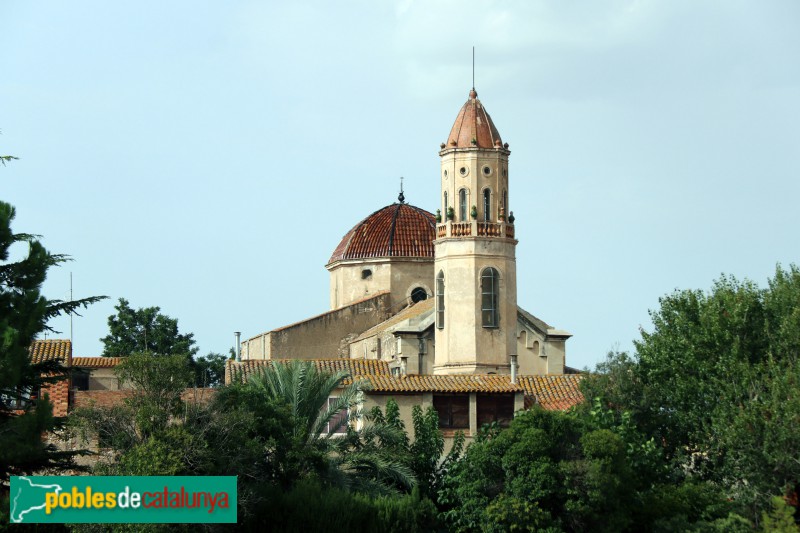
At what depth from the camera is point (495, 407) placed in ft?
130

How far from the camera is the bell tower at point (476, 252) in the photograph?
48.8 metres

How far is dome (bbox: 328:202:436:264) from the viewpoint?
58.0 metres

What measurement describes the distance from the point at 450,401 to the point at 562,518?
7578 mm

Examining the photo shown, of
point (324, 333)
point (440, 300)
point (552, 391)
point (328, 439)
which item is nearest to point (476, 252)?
point (440, 300)

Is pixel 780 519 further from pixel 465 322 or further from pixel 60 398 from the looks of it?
pixel 465 322

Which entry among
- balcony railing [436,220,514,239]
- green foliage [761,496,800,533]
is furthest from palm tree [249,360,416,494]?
balcony railing [436,220,514,239]

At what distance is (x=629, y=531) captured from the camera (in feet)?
108

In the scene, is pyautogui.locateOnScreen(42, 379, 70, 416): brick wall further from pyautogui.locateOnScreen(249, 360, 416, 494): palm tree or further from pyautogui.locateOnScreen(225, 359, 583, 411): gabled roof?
pyautogui.locateOnScreen(249, 360, 416, 494): palm tree

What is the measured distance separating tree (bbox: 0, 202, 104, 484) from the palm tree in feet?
18.9

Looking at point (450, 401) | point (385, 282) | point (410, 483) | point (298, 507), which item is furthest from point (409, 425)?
point (385, 282)

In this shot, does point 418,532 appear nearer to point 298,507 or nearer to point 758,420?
point 298,507

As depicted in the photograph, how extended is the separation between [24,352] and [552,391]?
1839cm

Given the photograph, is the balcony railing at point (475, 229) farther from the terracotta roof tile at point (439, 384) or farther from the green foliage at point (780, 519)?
the green foliage at point (780, 519)

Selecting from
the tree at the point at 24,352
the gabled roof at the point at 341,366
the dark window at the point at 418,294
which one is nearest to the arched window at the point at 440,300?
the gabled roof at the point at 341,366
